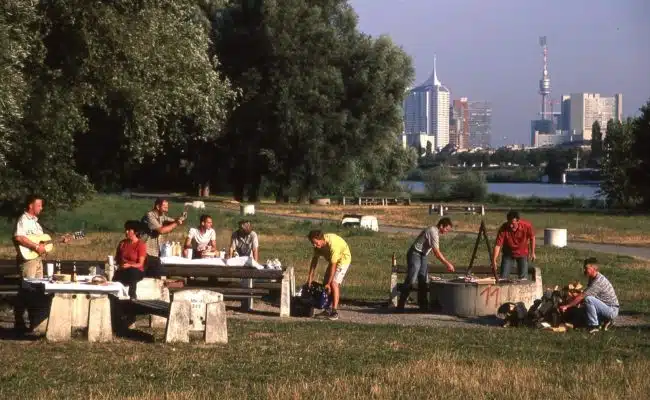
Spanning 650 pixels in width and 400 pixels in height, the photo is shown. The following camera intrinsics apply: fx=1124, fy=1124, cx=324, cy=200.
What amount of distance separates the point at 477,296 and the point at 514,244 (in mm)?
2514

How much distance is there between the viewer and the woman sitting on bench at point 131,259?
49.9 ft

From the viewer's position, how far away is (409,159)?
7906 cm

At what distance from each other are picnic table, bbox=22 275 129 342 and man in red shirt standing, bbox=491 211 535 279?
829cm

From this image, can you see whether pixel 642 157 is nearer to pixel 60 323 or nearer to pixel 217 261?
pixel 217 261

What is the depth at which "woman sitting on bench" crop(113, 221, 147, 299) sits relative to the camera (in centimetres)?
1520

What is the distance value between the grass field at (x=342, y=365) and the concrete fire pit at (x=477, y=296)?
5.87ft

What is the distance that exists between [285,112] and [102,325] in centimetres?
5013

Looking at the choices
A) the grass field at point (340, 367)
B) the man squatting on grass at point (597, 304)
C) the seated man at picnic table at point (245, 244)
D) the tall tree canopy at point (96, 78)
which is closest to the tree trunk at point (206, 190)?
the tall tree canopy at point (96, 78)

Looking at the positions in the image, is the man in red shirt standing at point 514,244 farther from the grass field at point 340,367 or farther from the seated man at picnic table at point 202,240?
the seated man at picnic table at point 202,240

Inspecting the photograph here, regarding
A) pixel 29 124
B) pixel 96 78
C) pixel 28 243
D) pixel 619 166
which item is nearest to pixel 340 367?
pixel 28 243

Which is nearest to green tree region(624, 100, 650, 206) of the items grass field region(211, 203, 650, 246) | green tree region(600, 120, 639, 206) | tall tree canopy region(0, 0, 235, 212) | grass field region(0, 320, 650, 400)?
green tree region(600, 120, 639, 206)

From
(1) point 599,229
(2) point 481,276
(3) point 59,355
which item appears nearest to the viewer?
(3) point 59,355

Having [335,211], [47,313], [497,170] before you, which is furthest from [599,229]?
[497,170]

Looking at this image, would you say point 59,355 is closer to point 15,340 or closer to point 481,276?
point 15,340
